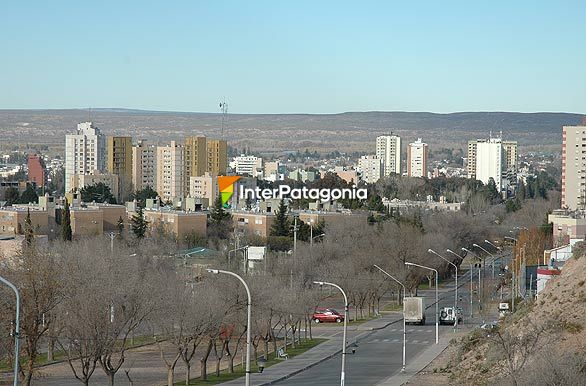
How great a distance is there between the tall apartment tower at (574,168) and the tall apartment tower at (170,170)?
149 ft

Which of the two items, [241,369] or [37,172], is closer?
[241,369]

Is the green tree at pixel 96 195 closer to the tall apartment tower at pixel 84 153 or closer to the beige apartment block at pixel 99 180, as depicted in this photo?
the beige apartment block at pixel 99 180

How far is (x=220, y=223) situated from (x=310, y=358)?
46.1 metres

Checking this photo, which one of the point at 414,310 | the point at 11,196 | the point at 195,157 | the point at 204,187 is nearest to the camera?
the point at 414,310

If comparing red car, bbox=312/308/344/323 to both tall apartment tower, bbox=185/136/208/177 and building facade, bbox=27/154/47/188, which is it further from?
building facade, bbox=27/154/47/188

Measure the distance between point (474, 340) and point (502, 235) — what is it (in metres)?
57.9

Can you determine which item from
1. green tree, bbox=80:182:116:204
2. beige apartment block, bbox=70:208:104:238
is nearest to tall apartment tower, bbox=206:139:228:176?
green tree, bbox=80:182:116:204

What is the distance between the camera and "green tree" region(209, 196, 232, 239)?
3375 inches

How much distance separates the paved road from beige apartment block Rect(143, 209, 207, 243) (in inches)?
1185

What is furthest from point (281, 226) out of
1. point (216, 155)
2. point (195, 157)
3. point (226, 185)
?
point (216, 155)

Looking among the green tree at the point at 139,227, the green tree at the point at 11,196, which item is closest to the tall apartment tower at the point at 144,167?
the green tree at the point at 11,196

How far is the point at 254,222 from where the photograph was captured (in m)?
90.1

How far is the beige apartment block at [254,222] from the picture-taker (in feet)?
288

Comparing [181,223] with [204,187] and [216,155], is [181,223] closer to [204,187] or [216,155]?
[204,187]
